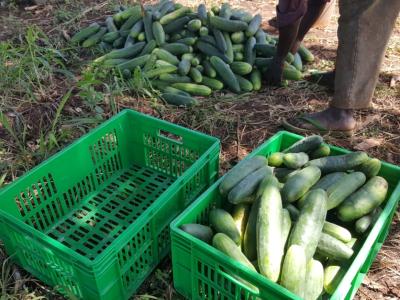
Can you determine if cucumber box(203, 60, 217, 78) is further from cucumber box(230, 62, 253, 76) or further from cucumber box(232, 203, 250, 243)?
cucumber box(232, 203, 250, 243)

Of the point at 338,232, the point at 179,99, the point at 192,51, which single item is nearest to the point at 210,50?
the point at 192,51

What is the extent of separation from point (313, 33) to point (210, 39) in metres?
1.57

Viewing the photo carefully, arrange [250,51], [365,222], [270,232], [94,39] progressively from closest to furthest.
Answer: [270,232], [365,222], [250,51], [94,39]

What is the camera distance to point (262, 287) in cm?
146

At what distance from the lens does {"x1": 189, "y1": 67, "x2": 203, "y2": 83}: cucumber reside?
3543mm

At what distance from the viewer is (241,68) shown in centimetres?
356

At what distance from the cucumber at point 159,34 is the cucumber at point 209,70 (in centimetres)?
47

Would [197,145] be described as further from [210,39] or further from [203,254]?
[210,39]

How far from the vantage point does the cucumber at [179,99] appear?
333 centimetres

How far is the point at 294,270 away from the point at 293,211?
0.43 meters

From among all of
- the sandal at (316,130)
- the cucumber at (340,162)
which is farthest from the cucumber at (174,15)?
the cucumber at (340,162)

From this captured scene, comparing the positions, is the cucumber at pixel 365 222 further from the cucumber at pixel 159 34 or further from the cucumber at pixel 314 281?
the cucumber at pixel 159 34

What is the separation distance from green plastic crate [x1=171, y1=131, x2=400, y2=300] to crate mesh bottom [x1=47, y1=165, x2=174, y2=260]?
560 mm

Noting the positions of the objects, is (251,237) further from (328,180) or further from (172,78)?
(172,78)
